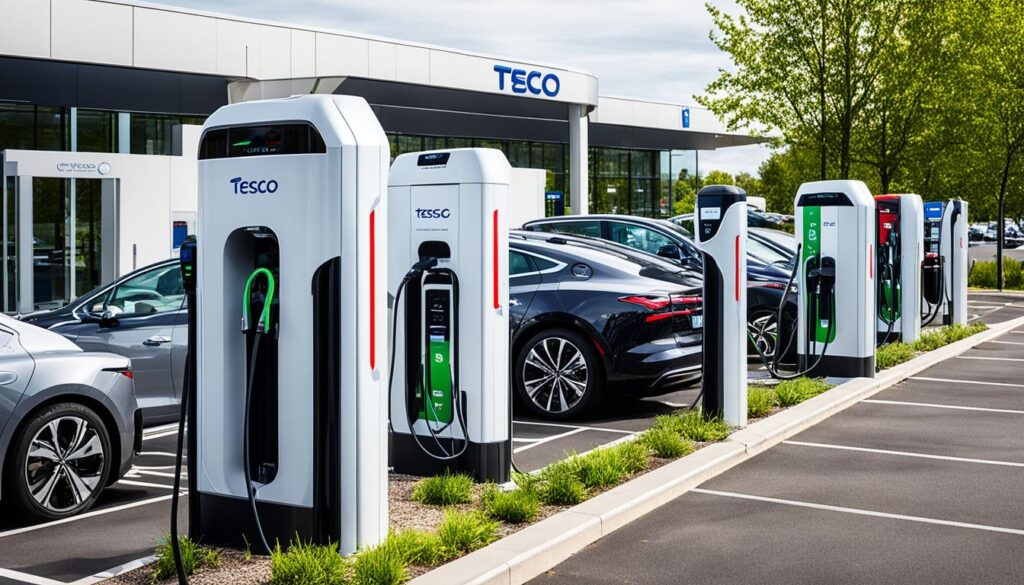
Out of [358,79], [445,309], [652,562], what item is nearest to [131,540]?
[445,309]

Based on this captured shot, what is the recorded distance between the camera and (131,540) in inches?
239

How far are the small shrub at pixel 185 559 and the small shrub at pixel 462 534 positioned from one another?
105 centimetres

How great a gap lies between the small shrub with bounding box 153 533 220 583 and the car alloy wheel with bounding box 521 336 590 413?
15.9 ft

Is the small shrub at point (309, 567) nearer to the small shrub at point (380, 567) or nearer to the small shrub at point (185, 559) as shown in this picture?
the small shrub at point (380, 567)

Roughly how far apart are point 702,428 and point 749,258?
19.2 feet

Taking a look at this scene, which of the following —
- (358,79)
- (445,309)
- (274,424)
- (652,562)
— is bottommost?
(652,562)

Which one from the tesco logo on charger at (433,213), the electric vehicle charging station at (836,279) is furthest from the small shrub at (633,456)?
the electric vehicle charging station at (836,279)

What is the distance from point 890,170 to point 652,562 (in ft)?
76.8

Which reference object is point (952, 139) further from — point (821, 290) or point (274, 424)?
point (274, 424)

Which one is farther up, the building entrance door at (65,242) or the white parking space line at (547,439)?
Answer: the building entrance door at (65,242)

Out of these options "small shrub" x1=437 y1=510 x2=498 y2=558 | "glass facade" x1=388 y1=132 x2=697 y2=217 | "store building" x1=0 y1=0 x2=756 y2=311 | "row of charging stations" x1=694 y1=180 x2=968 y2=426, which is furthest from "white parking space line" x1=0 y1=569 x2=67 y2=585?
"glass facade" x1=388 y1=132 x2=697 y2=217

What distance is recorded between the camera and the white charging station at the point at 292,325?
5.10 meters

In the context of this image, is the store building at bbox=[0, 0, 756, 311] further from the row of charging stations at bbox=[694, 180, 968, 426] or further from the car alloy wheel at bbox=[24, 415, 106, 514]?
the car alloy wheel at bbox=[24, 415, 106, 514]

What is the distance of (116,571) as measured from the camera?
5.31 m
